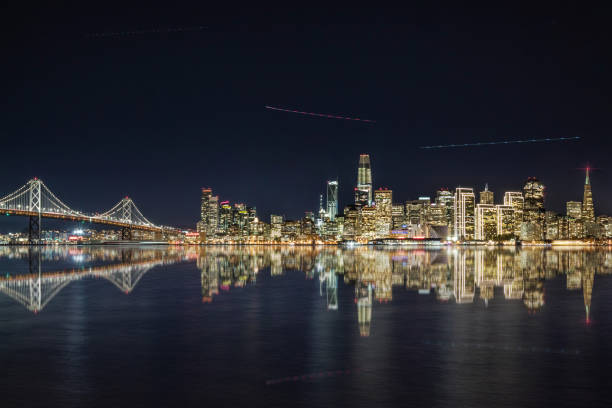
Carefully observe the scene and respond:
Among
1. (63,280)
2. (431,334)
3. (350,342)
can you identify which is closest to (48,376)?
(350,342)

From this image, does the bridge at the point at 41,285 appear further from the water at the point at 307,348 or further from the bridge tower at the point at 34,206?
the bridge tower at the point at 34,206

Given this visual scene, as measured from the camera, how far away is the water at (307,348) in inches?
343

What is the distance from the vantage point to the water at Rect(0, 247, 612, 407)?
8.70 m

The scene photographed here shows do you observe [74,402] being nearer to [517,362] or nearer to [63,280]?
[517,362]

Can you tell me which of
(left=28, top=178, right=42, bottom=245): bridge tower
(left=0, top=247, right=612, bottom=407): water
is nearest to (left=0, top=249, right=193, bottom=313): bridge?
(left=0, top=247, right=612, bottom=407): water

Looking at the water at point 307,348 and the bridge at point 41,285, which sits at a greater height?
the water at point 307,348

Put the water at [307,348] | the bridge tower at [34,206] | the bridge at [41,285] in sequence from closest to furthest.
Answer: the water at [307,348], the bridge at [41,285], the bridge tower at [34,206]

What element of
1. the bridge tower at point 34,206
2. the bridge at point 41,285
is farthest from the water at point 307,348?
the bridge tower at point 34,206

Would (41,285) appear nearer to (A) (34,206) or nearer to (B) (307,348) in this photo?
(B) (307,348)

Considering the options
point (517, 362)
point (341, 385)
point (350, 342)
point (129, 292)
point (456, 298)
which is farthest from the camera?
point (129, 292)

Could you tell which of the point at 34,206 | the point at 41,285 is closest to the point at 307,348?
the point at 41,285

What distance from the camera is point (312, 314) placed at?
56.4ft

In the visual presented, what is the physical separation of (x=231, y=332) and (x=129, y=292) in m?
11.1

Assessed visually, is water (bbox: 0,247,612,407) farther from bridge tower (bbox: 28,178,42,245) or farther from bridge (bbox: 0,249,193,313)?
bridge tower (bbox: 28,178,42,245)
